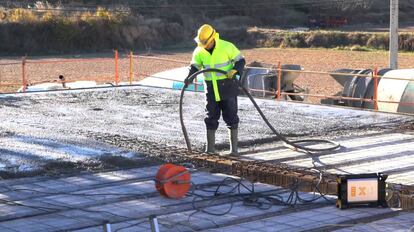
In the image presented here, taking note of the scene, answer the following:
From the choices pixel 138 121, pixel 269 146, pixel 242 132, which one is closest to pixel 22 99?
pixel 138 121

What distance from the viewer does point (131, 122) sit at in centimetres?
1395

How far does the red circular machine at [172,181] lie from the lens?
27.8 feet

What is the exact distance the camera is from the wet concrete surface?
38.3 feet

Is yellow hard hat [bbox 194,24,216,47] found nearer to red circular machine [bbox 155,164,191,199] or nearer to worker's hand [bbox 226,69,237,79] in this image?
worker's hand [bbox 226,69,237,79]

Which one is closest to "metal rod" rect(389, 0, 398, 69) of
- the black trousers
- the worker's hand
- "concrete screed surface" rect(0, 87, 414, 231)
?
"concrete screed surface" rect(0, 87, 414, 231)

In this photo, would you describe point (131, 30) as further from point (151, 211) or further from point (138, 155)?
point (151, 211)

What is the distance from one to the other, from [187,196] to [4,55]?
45436 millimetres

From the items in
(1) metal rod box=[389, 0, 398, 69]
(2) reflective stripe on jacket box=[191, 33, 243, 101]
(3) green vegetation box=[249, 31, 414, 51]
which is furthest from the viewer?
(3) green vegetation box=[249, 31, 414, 51]

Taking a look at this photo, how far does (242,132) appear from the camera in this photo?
1289 cm

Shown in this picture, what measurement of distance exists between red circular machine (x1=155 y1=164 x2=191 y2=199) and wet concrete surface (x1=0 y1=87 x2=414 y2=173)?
244 centimetres

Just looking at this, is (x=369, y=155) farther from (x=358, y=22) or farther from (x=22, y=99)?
(x=358, y=22)

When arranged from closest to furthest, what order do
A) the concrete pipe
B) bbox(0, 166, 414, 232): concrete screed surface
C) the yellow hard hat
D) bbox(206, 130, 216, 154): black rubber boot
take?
bbox(0, 166, 414, 232): concrete screed surface
the yellow hard hat
bbox(206, 130, 216, 154): black rubber boot
the concrete pipe

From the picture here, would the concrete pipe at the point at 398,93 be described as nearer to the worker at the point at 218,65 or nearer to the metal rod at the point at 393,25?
the metal rod at the point at 393,25

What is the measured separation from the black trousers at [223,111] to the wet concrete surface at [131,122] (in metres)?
0.81
